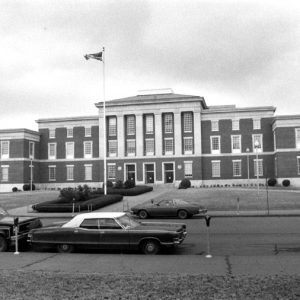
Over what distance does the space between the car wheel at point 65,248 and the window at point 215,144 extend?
60.1 m

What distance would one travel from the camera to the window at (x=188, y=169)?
72.3m

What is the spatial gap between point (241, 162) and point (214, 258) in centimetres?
6092

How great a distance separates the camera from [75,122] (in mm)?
78062

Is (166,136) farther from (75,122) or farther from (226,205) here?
(226,205)

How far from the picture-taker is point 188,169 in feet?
238

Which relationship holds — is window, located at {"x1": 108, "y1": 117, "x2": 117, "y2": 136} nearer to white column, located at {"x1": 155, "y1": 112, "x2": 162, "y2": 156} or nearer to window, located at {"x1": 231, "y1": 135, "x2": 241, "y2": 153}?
white column, located at {"x1": 155, "y1": 112, "x2": 162, "y2": 156}

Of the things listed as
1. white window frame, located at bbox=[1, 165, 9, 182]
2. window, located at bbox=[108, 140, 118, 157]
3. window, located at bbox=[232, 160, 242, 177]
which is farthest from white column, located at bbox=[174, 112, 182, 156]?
white window frame, located at bbox=[1, 165, 9, 182]

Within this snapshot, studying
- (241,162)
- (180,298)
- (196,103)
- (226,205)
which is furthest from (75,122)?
(180,298)

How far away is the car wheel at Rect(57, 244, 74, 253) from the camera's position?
48.2 feet

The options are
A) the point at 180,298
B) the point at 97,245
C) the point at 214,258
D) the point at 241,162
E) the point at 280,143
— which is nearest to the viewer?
the point at 180,298

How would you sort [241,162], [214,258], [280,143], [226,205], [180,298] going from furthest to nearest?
[241,162]
[280,143]
[226,205]
[214,258]
[180,298]

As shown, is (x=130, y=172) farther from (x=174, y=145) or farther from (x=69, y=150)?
(x=69, y=150)

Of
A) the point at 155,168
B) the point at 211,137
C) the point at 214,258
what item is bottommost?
the point at 214,258

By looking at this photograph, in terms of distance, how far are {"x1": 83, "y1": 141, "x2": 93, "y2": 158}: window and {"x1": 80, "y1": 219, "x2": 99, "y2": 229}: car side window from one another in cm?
6280
